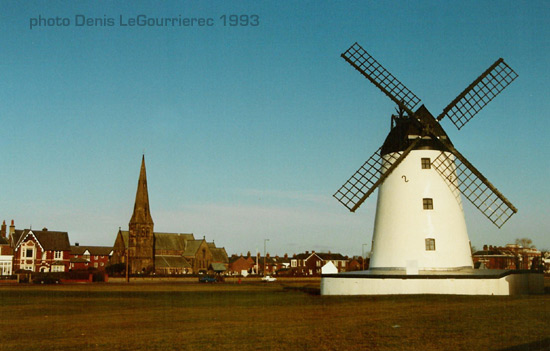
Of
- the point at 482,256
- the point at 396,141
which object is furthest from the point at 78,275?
the point at 482,256

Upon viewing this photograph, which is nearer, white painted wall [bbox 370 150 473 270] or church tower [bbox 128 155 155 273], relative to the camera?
white painted wall [bbox 370 150 473 270]

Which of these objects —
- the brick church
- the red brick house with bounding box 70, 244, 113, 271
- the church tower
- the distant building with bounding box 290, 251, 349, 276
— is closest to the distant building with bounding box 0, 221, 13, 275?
the brick church

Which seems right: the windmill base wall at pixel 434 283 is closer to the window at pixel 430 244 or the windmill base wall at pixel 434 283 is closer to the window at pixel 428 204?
the window at pixel 430 244

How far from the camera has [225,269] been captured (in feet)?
454

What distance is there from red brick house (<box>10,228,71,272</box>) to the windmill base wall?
81.0 meters

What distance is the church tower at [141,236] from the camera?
123 meters

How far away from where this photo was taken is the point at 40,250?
98.8 meters

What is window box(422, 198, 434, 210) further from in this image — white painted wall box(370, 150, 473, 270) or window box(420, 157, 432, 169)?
window box(420, 157, 432, 169)

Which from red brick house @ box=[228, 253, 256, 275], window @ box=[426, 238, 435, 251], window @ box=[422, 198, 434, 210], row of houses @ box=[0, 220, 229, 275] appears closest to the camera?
window @ box=[426, 238, 435, 251]

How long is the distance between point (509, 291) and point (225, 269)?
113752 mm

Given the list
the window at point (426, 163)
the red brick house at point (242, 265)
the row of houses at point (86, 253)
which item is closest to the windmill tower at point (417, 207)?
the window at point (426, 163)

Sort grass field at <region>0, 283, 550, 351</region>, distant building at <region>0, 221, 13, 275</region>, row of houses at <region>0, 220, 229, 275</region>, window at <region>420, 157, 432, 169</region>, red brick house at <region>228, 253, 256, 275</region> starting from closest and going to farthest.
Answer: grass field at <region>0, 283, 550, 351</region> → window at <region>420, 157, 432, 169</region> → distant building at <region>0, 221, 13, 275</region> → row of houses at <region>0, 220, 229, 275</region> → red brick house at <region>228, 253, 256, 275</region>

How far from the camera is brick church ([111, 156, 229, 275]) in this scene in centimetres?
12319

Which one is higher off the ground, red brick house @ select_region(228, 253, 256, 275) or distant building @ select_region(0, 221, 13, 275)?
distant building @ select_region(0, 221, 13, 275)
